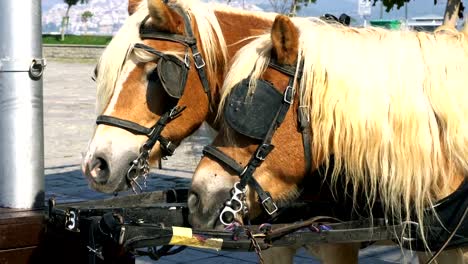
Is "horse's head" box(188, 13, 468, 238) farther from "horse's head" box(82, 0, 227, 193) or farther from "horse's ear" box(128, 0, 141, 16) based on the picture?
"horse's ear" box(128, 0, 141, 16)

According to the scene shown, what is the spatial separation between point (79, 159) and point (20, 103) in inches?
232

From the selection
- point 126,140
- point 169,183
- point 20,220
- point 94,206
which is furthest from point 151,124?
point 169,183

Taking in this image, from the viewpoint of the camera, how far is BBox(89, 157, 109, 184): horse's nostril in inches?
109

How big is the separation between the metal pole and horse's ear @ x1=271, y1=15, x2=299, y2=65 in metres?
1.27

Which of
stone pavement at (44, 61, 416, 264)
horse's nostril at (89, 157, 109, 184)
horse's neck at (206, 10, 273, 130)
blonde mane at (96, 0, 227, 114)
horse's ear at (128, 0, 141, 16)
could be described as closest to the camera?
horse's nostril at (89, 157, 109, 184)

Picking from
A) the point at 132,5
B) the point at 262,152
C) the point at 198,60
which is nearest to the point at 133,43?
the point at 198,60

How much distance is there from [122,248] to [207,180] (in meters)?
0.34

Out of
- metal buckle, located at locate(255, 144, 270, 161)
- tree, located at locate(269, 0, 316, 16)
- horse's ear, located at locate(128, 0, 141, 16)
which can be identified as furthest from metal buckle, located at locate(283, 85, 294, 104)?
tree, located at locate(269, 0, 316, 16)

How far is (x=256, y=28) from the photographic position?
10.8ft

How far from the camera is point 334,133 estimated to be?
2268 millimetres

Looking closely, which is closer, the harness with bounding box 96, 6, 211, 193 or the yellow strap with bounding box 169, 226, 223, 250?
the yellow strap with bounding box 169, 226, 223, 250

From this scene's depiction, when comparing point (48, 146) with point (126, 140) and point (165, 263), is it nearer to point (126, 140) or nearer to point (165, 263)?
point (165, 263)

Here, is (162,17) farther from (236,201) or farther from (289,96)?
(236,201)

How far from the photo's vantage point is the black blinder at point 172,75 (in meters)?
2.84
